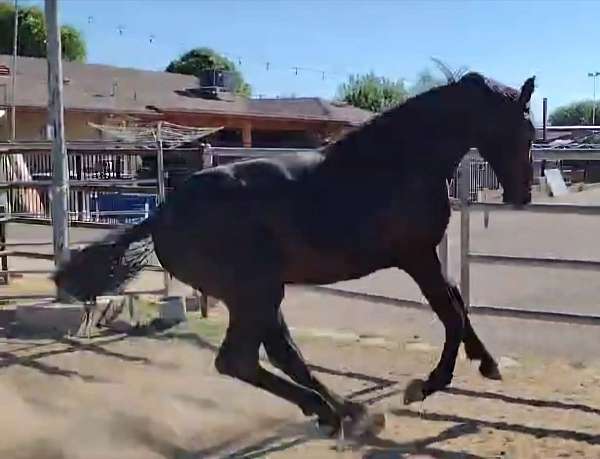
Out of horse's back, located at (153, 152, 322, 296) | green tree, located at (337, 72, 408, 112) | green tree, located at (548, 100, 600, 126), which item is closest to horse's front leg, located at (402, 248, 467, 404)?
horse's back, located at (153, 152, 322, 296)

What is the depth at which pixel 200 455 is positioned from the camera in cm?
452

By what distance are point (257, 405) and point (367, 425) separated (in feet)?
2.88

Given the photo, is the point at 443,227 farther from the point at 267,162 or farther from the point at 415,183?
the point at 267,162

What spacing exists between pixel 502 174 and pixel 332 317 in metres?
4.10

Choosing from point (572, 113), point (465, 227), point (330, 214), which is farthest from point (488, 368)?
point (572, 113)

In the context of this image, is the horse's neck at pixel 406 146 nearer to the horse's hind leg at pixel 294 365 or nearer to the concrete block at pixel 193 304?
the horse's hind leg at pixel 294 365

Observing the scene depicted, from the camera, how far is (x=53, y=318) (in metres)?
7.82

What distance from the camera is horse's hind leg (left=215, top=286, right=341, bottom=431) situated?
4543mm

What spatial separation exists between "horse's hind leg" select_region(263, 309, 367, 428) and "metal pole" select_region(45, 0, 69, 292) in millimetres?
4005

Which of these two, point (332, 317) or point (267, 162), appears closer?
point (267, 162)

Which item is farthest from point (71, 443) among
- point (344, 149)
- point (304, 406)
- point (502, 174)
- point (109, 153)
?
point (109, 153)

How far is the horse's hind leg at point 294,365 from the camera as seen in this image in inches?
183

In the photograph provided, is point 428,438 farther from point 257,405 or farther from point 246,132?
point 246,132

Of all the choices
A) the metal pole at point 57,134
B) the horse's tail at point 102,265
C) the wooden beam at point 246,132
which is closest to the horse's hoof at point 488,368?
the horse's tail at point 102,265
